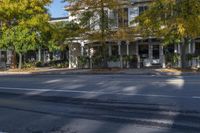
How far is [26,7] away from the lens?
42875 millimetres

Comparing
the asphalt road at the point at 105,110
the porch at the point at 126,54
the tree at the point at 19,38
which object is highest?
the tree at the point at 19,38

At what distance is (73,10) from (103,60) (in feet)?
17.3

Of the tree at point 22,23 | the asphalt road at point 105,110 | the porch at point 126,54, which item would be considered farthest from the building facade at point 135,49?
the asphalt road at point 105,110

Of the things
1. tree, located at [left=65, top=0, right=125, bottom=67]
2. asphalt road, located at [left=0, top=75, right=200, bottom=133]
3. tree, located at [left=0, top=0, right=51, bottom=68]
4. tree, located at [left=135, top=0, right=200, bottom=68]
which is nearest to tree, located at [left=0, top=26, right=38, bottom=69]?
tree, located at [left=0, top=0, right=51, bottom=68]

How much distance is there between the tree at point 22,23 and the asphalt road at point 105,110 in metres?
25.2

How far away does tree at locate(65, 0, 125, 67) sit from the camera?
36.0 meters

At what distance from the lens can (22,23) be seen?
137ft

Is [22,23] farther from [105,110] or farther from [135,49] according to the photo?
[105,110]

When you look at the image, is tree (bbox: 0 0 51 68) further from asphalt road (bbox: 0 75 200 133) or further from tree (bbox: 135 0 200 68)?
asphalt road (bbox: 0 75 200 133)

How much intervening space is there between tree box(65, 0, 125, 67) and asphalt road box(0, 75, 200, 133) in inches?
765

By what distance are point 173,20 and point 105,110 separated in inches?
815

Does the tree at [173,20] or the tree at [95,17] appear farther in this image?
the tree at [95,17]

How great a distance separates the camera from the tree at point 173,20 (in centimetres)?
3036

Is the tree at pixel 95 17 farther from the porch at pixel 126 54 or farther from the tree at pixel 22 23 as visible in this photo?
the tree at pixel 22 23
